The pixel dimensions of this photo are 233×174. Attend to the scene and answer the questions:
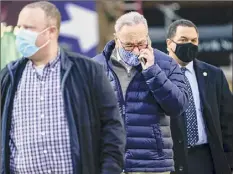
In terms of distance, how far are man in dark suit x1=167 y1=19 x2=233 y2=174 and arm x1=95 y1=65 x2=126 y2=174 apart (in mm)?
1599

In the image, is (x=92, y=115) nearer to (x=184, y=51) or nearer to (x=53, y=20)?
(x=53, y=20)

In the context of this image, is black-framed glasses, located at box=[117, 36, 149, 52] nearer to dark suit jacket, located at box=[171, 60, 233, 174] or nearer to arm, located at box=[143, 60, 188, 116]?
arm, located at box=[143, 60, 188, 116]

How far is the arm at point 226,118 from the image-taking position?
679cm

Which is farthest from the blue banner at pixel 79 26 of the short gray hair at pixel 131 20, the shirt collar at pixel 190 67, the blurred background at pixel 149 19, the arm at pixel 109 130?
the arm at pixel 109 130

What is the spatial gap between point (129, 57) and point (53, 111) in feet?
3.02

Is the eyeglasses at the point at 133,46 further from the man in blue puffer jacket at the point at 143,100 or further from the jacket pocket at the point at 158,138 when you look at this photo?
the jacket pocket at the point at 158,138

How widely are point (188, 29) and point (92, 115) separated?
→ 2.18 metres

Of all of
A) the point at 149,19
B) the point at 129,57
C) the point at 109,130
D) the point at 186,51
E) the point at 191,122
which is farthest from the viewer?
the point at 149,19

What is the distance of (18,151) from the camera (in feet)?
15.4

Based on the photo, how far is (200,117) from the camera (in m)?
6.53

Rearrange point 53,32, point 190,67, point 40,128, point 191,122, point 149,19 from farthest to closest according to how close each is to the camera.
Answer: point 149,19 < point 190,67 < point 191,122 < point 53,32 < point 40,128

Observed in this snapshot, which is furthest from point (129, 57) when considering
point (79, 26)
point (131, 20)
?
point (79, 26)

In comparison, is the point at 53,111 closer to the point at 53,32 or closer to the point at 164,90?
the point at 53,32

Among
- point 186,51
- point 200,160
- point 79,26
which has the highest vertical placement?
point 79,26
